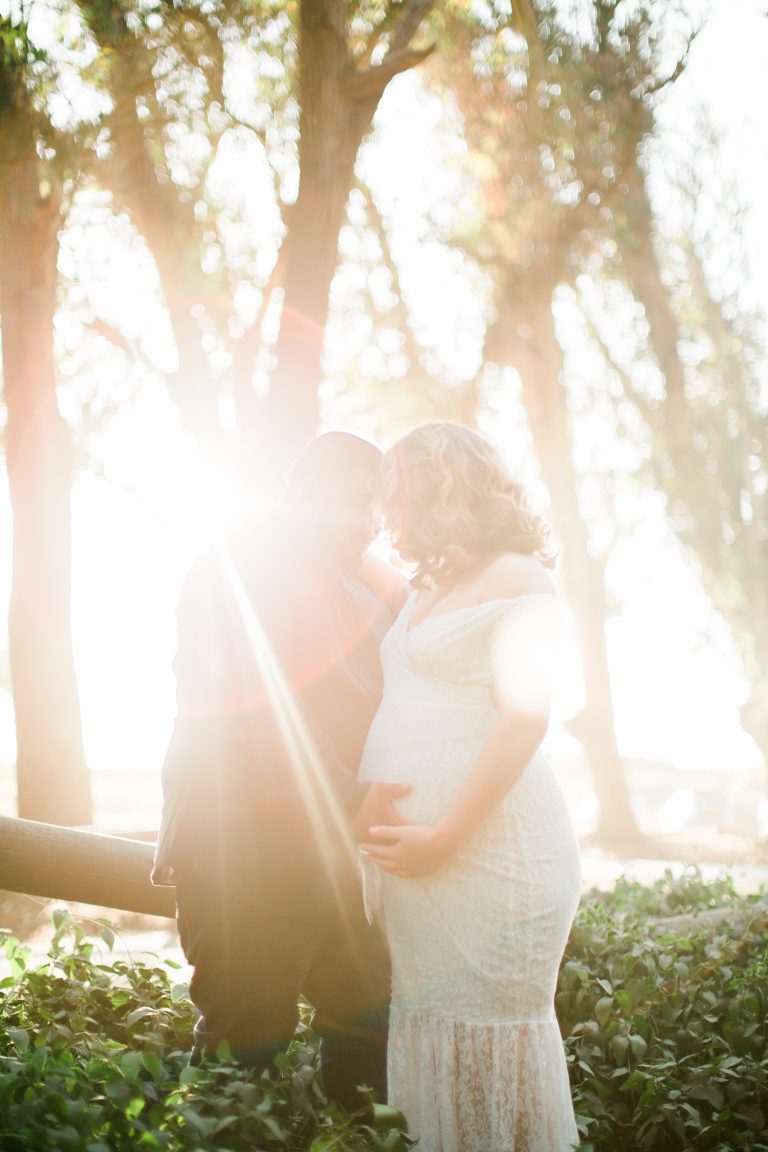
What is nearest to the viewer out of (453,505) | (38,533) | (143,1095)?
(143,1095)

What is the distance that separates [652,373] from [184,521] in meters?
10.5

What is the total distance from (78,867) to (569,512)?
1345cm

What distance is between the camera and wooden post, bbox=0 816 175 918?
359 cm

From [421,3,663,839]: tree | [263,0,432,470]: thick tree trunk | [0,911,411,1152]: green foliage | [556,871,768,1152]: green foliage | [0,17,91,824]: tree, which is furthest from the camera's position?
[421,3,663,839]: tree

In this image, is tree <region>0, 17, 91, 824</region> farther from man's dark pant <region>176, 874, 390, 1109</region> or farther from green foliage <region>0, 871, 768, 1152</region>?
man's dark pant <region>176, 874, 390, 1109</region>

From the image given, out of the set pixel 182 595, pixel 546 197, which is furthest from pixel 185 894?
pixel 546 197

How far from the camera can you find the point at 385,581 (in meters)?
3.44

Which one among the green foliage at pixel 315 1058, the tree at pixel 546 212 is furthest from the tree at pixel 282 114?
the green foliage at pixel 315 1058

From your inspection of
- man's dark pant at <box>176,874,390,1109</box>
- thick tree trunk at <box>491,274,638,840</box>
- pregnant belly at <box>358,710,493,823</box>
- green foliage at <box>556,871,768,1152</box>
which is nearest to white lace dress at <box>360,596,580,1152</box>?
pregnant belly at <box>358,710,493,823</box>

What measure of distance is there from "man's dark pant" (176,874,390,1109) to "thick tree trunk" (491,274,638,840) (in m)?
13.9

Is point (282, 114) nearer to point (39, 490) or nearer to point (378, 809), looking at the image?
point (39, 490)

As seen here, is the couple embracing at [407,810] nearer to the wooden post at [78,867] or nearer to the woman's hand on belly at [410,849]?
the woman's hand on belly at [410,849]

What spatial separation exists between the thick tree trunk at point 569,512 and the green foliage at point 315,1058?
450 inches

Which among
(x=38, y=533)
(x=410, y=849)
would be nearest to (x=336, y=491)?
(x=410, y=849)
